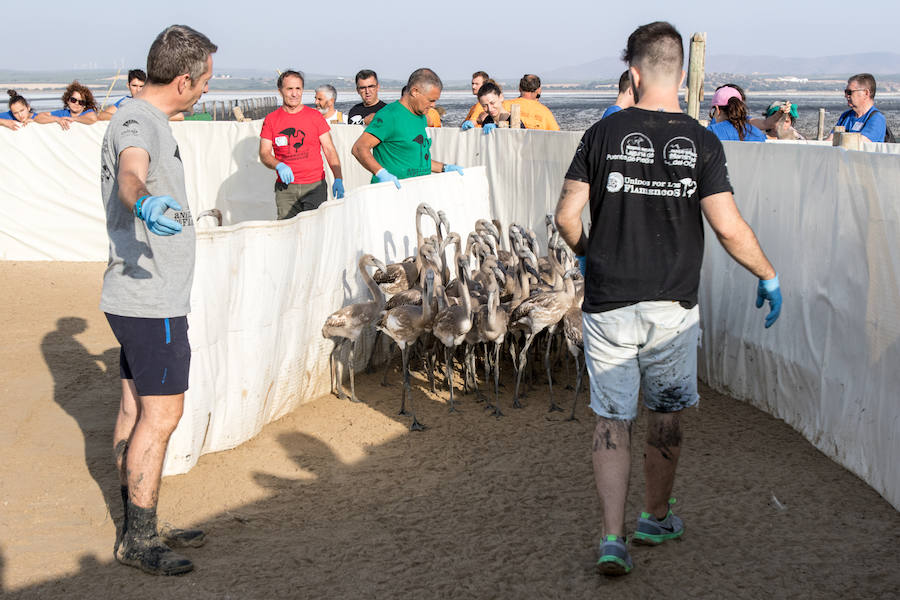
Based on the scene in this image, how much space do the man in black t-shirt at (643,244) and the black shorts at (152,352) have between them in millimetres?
2068

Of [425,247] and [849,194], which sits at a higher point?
[849,194]

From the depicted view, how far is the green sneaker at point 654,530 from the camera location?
449cm

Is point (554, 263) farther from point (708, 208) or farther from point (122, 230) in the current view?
point (122, 230)

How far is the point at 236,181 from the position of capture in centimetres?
1441

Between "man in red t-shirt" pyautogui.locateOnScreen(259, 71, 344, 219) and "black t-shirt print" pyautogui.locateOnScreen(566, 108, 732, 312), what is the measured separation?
5661 mm

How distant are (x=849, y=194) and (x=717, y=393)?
2.41 m

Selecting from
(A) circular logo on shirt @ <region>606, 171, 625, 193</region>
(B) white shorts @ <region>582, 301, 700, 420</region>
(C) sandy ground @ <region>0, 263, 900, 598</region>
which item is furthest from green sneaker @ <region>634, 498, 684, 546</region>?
(A) circular logo on shirt @ <region>606, 171, 625, 193</region>

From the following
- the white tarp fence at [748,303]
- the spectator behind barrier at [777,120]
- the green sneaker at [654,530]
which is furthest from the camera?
the spectator behind barrier at [777,120]

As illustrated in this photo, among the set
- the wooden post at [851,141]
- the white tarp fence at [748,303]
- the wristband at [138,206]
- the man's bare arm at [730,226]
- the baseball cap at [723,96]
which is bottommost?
the white tarp fence at [748,303]

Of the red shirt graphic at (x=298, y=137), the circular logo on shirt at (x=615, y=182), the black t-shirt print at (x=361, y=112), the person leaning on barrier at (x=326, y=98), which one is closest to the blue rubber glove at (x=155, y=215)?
the circular logo on shirt at (x=615, y=182)

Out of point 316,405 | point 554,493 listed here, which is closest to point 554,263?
point 316,405

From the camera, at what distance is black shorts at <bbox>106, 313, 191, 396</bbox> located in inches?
167

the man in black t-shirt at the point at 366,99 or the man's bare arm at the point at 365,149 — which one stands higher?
the man in black t-shirt at the point at 366,99

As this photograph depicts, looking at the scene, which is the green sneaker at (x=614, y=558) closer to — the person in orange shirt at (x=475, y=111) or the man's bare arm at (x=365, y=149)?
the man's bare arm at (x=365, y=149)
